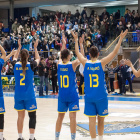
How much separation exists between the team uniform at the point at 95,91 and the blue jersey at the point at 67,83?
484 mm

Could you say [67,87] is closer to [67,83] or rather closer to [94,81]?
[67,83]

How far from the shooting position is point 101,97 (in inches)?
202

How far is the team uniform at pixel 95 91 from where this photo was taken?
5.14 m

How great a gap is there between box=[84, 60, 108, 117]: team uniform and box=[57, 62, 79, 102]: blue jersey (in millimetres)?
484

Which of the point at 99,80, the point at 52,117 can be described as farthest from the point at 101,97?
the point at 52,117

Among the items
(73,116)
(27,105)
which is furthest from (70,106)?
(27,105)

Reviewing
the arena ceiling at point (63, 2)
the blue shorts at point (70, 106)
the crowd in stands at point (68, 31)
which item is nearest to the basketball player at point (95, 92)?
the blue shorts at point (70, 106)

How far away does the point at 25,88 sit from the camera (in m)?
5.61

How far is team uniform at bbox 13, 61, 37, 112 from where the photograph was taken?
5.59m

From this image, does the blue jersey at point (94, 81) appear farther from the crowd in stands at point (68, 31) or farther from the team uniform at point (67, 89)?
the crowd in stands at point (68, 31)

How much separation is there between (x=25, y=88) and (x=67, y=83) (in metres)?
0.82

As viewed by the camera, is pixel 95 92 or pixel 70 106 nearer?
pixel 95 92

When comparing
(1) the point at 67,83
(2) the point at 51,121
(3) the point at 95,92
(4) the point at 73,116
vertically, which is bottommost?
(2) the point at 51,121

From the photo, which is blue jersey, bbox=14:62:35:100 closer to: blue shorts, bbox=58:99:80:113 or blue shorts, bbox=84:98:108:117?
blue shorts, bbox=58:99:80:113
